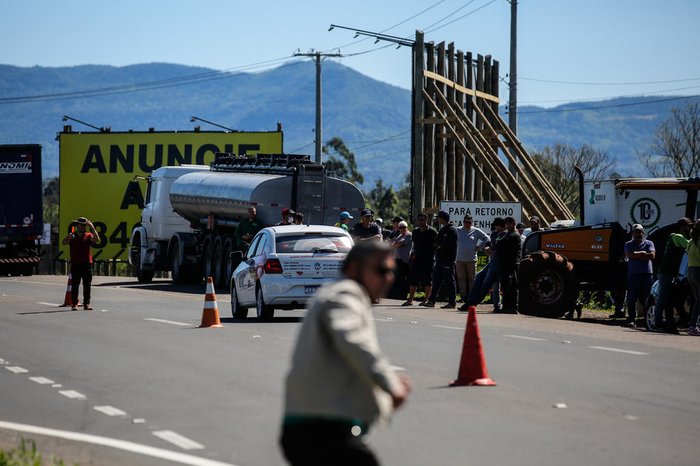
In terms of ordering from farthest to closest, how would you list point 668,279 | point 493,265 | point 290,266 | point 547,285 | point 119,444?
point 547,285 → point 493,265 → point 290,266 → point 668,279 → point 119,444

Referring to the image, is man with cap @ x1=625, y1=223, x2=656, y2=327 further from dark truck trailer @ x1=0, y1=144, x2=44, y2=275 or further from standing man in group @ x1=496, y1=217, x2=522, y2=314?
dark truck trailer @ x1=0, y1=144, x2=44, y2=275

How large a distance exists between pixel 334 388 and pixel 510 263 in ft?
64.1

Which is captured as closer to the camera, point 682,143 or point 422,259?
point 422,259

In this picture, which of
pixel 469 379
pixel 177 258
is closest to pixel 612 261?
pixel 469 379

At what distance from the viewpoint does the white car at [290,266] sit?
22312 mm

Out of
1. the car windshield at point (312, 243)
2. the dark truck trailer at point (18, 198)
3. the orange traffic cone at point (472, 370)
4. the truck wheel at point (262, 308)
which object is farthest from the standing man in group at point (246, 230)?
the orange traffic cone at point (472, 370)

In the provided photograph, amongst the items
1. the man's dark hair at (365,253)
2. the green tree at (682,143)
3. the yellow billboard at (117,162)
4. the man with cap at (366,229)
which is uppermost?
the green tree at (682,143)

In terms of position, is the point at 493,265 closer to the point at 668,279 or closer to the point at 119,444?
the point at 668,279

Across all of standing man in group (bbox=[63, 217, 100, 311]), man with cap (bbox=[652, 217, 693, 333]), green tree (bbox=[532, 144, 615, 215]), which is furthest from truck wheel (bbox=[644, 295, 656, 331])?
green tree (bbox=[532, 144, 615, 215])

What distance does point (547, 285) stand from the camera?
25.5 metres

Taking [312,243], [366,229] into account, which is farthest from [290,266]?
[366,229]

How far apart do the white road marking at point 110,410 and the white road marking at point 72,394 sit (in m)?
0.74

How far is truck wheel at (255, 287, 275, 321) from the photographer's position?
22.6 meters

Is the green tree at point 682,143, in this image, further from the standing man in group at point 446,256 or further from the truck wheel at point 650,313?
the truck wheel at point 650,313
